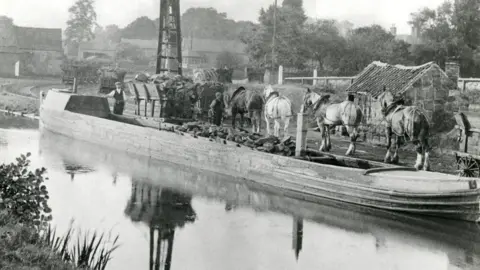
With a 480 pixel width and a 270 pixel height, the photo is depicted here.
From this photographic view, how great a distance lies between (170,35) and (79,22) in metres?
48.9

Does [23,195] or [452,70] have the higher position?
[452,70]

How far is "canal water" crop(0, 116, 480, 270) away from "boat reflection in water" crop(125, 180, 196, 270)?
0.02 m

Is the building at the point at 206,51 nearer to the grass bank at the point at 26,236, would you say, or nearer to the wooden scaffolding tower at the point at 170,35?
the wooden scaffolding tower at the point at 170,35

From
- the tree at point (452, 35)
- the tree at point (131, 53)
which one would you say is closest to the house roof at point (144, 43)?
the tree at point (131, 53)

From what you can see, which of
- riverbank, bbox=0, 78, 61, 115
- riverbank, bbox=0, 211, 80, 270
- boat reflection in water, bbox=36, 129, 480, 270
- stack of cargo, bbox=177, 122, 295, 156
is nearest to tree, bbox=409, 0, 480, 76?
stack of cargo, bbox=177, 122, 295, 156

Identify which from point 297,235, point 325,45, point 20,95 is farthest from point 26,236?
point 325,45

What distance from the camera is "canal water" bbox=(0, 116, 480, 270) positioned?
9.85 metres

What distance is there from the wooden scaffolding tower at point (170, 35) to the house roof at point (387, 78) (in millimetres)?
14964

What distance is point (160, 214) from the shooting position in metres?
12.5

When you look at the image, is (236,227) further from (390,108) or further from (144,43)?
(144,43)

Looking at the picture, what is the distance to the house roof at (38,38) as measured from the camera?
202 feet

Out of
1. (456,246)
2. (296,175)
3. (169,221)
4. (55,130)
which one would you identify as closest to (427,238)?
(456,246)

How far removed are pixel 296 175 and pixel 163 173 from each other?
485 cm

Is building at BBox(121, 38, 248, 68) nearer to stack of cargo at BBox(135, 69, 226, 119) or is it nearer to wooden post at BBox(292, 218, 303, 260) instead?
stack of cargo at BBox(135, 69, 226, 119)
